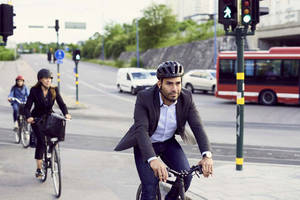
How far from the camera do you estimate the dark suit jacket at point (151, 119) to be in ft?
11.7

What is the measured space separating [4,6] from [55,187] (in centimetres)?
428

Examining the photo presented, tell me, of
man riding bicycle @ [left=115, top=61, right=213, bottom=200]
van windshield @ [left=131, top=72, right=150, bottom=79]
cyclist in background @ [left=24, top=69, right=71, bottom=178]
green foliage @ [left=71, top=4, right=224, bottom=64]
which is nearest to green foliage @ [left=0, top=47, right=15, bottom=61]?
green foliage @ [left=71, top=4, right=224, bottom=64]

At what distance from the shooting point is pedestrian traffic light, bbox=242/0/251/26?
24.0 ft

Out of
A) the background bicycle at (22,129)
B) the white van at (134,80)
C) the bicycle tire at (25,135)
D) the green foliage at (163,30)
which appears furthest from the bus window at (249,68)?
the green foliage at (163,30)

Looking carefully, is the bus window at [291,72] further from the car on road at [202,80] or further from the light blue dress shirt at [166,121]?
the light blue dress shirt at [166,121]

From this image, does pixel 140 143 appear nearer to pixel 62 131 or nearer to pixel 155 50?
pixel 62 131

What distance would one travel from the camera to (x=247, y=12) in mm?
7320

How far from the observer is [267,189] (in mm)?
6117

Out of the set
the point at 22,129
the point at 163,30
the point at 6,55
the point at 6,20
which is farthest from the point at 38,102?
the point at 6,55

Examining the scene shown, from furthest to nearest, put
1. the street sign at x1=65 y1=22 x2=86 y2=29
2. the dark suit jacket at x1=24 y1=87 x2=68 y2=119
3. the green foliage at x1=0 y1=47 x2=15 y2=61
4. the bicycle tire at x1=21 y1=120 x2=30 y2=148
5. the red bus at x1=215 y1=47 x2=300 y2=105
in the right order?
the green foliage at x1=0 y1=47 x2=15 y2=61 < the street sign at x1=65 y1=22 x2=86 y2=29 < the red bus at x1=215 y1=47 x2=300 y2=105 < the bicycle tire at x1=21 y1=120 x2=30 y2=148 < the dark suit jacket at x1=24 y1=87 x2=68 y2=119

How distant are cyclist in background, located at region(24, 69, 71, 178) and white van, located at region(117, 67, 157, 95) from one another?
69.3 feet

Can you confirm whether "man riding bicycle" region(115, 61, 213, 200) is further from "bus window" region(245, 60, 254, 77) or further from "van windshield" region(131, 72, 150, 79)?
"van windshield" region(131, 72, 150, 79)

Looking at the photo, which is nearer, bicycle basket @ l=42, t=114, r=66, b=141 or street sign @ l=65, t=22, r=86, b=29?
bicycle basket @ l=42, t=114, r=66, b=141

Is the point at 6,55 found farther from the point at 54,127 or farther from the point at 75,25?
the point at 54,127
